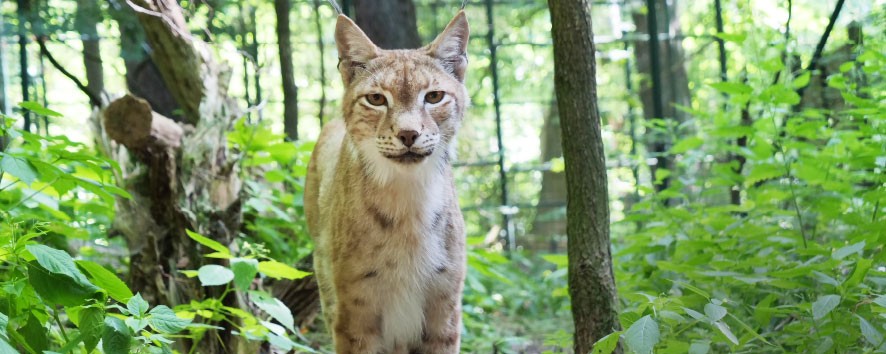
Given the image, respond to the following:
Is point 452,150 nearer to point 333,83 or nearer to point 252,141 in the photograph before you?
point 252,141

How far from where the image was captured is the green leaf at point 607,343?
2929mm

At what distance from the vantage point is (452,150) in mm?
4195

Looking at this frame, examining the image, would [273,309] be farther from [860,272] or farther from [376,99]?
[860,272]

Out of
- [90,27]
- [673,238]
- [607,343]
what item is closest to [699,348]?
[607,343]

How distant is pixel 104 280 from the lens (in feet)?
9.71

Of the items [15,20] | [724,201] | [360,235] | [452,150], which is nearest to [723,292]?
[452,150]

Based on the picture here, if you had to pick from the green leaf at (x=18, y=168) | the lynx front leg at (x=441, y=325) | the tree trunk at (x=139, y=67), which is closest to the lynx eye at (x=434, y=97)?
the lynx front leg at (x=441, y=325)

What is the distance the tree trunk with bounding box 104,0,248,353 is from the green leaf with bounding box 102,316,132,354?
68.2 inches

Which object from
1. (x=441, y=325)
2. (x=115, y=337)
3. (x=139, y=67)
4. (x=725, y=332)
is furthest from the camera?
(x=139, y=67)

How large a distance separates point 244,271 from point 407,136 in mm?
887

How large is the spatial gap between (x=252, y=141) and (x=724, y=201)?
208 inches

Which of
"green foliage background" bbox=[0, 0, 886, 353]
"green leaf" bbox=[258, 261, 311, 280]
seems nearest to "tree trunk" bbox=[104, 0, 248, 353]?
"green foliage background" bbox=[0, 0, 886, 353]

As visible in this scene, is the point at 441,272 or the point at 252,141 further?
the point at 252,141

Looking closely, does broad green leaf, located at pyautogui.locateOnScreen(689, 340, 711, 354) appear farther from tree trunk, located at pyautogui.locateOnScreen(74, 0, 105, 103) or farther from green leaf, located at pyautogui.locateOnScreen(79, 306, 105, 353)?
tree trunk, located at pyautogui.locateOnScreen(74, 0, 105, 103)
